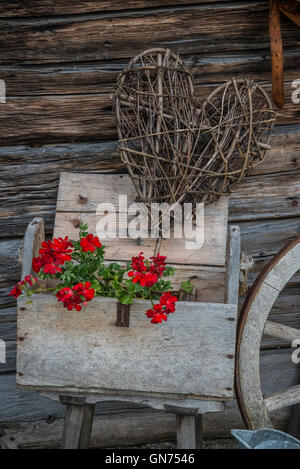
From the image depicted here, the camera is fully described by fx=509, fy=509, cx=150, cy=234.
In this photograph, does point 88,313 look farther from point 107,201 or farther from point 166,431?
point 166,431

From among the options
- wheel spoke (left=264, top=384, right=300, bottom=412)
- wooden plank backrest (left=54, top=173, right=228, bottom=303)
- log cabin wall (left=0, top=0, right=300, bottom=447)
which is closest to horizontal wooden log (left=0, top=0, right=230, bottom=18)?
log cabin wall (left=0, top=0, right=300, bottom=447)

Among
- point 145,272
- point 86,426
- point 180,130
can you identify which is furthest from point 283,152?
point 86,426

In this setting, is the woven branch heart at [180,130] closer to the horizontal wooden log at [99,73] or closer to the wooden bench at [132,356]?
the horizontal wooden log at [99,73]

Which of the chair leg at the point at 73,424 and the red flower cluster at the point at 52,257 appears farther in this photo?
the chair leg at the point at 73,424

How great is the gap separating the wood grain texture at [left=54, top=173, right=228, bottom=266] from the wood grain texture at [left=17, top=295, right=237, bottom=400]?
1.34ft

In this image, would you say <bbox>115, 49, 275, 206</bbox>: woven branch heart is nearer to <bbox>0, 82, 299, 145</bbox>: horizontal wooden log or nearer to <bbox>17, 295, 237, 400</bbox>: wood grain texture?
<bbox>0, 82, 299, 145</bbox>: horizontal wooden log

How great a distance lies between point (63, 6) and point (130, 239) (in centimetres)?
93

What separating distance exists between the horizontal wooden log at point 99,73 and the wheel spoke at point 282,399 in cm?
121

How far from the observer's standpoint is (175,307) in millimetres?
1569

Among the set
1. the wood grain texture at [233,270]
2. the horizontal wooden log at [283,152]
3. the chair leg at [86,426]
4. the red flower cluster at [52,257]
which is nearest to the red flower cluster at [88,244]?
the red flower cluster at [52,257]

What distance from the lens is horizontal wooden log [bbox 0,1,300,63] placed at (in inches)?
76.9

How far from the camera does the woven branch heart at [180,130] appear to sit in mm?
1723

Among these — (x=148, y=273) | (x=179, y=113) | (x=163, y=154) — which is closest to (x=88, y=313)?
(x=148, y=273)
